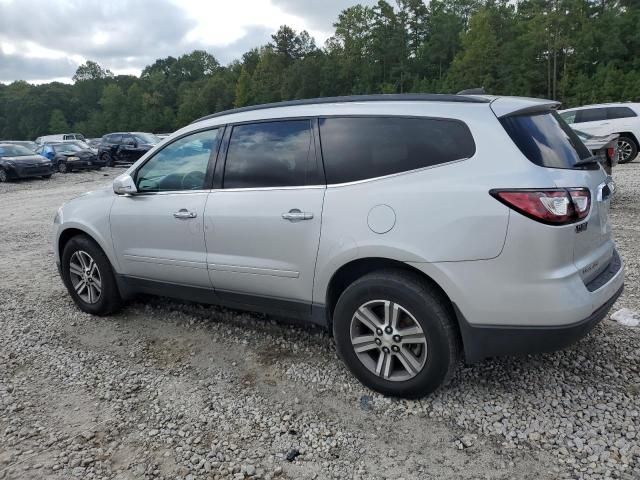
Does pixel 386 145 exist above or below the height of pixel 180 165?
above

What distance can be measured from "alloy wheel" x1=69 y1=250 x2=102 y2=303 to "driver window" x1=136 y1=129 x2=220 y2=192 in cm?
93

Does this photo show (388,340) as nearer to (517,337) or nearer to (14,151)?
(517,337)

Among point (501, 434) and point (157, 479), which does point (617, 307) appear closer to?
point (501, 434)

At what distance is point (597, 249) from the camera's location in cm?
290

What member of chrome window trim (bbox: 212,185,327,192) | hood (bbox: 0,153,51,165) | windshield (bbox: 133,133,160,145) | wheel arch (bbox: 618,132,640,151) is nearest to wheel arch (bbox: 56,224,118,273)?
chrome window trim (bbox: 212,185,327,192)

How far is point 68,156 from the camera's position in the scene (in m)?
23.4

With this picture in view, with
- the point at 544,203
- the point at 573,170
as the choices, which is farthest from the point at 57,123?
the point at 544,203

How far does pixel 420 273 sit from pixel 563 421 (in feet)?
3.63

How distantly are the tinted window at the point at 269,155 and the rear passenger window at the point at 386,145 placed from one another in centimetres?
18

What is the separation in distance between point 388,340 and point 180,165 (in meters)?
2.17

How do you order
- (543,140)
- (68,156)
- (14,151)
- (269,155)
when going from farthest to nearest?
(68,156), (14,151), (269,155), (543,140)

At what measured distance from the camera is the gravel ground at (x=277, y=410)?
2.54m

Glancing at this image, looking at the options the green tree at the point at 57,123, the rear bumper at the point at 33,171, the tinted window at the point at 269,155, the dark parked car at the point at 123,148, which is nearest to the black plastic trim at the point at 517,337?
the tinted window at the point at 269,155

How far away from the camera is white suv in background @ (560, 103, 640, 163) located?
46.6 feet
